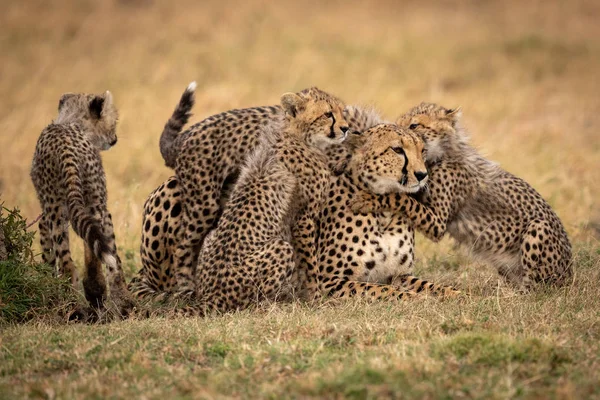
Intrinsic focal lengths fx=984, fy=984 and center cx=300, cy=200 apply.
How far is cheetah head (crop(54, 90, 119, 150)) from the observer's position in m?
5.81

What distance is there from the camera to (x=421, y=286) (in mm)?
5297

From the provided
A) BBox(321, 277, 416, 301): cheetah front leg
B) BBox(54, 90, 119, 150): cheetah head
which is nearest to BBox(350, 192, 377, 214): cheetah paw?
BBox(321, 277, 416, 301): cheetah front leg

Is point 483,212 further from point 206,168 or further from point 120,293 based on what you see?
point 120,293

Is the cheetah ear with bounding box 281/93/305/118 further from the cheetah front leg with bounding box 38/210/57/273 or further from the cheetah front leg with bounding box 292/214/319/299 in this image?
the cheetah front leg with bounding box 38/210/57/273

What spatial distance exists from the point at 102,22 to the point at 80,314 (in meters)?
9.50

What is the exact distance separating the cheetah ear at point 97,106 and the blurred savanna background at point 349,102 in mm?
1124

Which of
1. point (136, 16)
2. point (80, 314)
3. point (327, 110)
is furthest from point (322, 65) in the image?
point (80, 314)

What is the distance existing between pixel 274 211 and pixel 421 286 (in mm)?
892

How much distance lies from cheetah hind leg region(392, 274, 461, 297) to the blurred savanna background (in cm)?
16

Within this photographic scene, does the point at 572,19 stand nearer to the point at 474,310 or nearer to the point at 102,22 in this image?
the point at 102,22

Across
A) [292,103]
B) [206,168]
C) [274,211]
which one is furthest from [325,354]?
[292,103]

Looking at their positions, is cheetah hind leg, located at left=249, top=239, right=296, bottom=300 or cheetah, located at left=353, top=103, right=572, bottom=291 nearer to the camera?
cheetah hind leg, located at left=249, top=239, right=296, bottom=300

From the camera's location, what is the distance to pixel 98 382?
3.61m

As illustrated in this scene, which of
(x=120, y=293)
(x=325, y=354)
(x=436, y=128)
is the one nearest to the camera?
(x=325, y=354)
